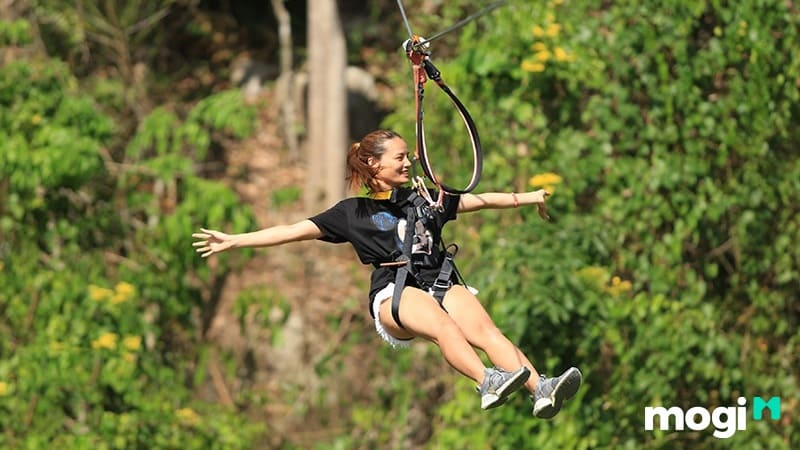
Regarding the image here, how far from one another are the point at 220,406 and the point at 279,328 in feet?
2.21

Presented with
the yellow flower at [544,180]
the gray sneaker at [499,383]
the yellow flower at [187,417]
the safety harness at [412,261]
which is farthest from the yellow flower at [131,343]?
the gray sneaker at [499,383]

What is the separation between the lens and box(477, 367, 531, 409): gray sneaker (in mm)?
4723

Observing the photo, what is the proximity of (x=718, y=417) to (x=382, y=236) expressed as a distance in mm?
4056

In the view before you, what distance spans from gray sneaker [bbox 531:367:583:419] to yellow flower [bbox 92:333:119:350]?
4885 millimetres

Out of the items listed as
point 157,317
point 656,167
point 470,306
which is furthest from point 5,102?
point 470,306

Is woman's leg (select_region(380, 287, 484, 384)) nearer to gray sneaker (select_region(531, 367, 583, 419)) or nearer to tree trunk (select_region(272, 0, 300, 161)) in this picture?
gray sneaker (select_region(531, 367, 583, 419))

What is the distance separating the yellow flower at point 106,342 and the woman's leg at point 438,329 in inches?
179

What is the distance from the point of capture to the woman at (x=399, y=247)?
193 inches

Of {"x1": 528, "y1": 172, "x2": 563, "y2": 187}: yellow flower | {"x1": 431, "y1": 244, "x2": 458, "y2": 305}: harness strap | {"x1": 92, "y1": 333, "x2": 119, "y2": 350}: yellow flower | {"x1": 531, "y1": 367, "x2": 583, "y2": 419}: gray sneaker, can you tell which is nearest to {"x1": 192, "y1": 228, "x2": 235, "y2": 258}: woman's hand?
{"x1": 431, "y1": 244, "x2": 458, "y2": 305}: harness strap

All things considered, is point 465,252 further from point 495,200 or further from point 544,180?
point 495,200

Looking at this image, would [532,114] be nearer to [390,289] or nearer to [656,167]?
[656,167]

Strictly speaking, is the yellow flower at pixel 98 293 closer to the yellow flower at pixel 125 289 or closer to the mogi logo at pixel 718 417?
the yellow flower at pixel 125 289

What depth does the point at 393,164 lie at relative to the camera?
5.09 meters

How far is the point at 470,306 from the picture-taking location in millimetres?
5027
